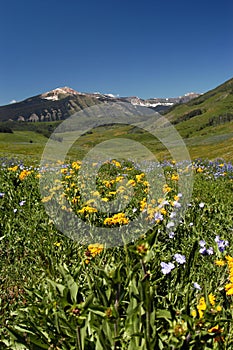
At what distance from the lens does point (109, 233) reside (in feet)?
15.0

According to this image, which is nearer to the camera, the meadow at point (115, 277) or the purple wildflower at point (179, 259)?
the meadow at point (115, 277)

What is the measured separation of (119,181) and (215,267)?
405 cm

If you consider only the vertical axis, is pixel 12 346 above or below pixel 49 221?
below

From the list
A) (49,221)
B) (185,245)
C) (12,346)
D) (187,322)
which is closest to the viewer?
(187,322)

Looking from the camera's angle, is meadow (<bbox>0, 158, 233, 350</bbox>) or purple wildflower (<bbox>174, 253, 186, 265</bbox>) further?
purple wildflower (<bbox>174, 253, 186, 265</bbox>)

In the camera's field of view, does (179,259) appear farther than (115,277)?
Yes

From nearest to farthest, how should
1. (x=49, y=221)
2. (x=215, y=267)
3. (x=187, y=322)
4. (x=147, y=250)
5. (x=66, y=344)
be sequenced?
1. (x=147, y=250)
2. (x=187, y=322)
3. (x=66, y=344)
4. (x=215, y=267)
5. (x=49, y=221)

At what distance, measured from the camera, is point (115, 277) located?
1737mm

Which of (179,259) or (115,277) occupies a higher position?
(115,277)

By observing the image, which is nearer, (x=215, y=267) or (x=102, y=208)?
(x=215, y=267)

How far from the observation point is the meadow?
5.81 ft

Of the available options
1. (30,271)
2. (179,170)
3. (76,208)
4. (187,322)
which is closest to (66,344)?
(187,322)

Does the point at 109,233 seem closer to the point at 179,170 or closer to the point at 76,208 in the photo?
the point at 76,208

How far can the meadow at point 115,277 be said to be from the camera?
1770 mm
